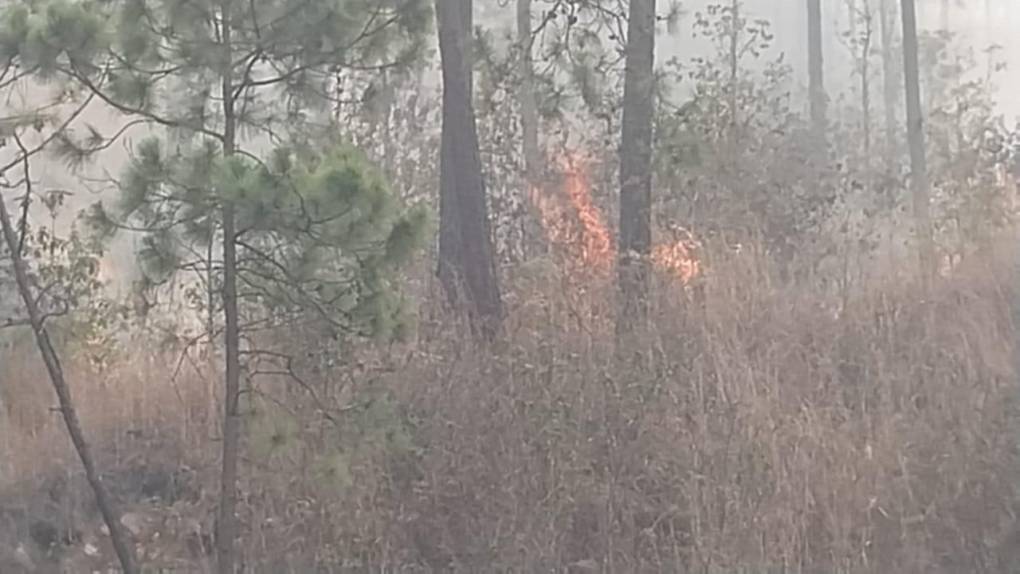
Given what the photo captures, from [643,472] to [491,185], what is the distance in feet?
9.06

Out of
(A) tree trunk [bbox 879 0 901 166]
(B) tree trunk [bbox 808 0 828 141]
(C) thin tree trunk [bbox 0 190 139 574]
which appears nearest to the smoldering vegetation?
(C) thin tree trunk [bbox 0 190 139 574]

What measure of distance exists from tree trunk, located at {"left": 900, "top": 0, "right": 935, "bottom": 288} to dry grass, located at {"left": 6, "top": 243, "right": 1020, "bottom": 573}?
1.01 meters

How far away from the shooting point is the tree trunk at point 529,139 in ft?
18.7

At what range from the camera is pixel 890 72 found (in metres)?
14.2

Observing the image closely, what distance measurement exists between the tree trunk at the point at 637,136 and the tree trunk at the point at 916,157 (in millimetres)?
1351

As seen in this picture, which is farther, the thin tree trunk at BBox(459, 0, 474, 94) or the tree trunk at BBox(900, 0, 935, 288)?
the tree trunk at BBox(900, 0, 935, 288)

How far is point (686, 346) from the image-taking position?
4.55 metres

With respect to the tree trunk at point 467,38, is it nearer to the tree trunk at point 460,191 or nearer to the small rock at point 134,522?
the tree trunk at point 460,191

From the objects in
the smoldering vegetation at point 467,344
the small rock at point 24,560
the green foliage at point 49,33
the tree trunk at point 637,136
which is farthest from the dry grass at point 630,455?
the green foliage at point 49,33

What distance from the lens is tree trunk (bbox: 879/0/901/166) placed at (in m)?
12.1

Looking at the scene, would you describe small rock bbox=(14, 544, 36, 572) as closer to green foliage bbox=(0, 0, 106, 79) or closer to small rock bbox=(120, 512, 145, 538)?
small rock bbox=(120, 512, 145, 538)

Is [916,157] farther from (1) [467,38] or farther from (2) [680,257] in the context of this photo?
(1) [467,38]

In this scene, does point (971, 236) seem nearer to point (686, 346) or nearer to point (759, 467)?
point (686, 346)

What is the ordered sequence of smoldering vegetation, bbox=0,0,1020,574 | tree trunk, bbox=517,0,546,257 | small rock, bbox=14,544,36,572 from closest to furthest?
smoldering vegetation, bbox=0,0,1020,574
small rock, bbox=14,544,36,572
tree trunk, bbox=517,0,546,257
